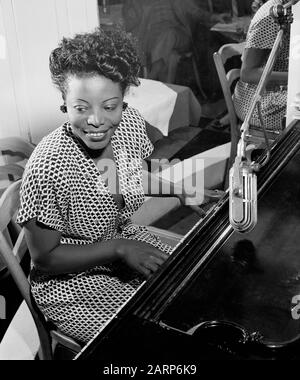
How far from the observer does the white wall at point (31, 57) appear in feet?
10.1

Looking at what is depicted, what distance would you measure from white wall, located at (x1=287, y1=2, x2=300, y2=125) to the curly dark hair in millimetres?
958

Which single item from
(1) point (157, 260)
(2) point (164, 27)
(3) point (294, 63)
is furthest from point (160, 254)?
(2) point (164, 27)

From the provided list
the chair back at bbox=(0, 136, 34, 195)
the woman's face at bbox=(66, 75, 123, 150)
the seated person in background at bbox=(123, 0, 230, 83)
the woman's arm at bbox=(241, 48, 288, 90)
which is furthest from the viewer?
the seated person in background at bbox=(123, 0, 230, 83)

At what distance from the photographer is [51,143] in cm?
173

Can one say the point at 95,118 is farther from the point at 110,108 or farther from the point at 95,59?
the point at 95,59

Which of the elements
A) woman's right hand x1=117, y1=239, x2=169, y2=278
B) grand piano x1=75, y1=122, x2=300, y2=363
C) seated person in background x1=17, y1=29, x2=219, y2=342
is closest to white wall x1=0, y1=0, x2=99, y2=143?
seated person in background x1=17, y1=29, x2=219, y2=342

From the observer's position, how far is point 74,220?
180 cm

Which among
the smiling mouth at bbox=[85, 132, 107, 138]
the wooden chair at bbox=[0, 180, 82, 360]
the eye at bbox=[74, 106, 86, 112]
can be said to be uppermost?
the eye at bbox=[74, 106, 86, 112]

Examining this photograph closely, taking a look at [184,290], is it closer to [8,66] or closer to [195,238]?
[195,238]

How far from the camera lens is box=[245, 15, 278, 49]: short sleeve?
10.4 feet

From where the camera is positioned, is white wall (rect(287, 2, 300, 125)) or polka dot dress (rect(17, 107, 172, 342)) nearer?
polka dot dress (rect(17, 107, 172, 342))

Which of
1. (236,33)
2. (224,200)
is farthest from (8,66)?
(236,33)

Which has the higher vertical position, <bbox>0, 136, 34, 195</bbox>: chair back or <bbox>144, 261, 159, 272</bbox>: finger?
<bbox>144, 261, 159, 272</bbox>: finger

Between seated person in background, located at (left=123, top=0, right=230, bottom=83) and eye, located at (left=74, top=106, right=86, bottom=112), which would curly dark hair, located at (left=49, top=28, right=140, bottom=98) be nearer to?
eye, located at (left=74, top=106, right=86, bottom=112)
